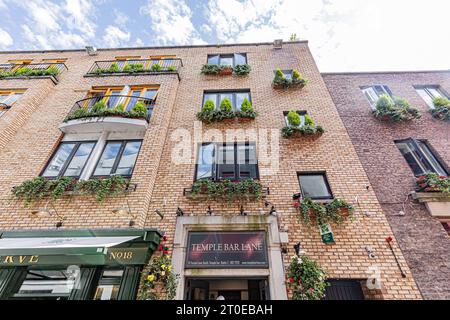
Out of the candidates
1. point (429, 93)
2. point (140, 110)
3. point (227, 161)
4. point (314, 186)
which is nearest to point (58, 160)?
point (140, 110)

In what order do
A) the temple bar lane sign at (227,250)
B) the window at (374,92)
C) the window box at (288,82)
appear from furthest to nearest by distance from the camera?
the window box at (288,82) < the window at (374,92) < the temple bar lane sign at (227,250)

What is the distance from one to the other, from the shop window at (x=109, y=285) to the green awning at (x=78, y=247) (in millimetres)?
457

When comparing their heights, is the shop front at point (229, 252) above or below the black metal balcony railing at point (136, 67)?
below

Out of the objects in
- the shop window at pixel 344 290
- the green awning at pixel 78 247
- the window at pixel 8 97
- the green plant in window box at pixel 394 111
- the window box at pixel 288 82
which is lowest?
the shop window at pixel 344 290

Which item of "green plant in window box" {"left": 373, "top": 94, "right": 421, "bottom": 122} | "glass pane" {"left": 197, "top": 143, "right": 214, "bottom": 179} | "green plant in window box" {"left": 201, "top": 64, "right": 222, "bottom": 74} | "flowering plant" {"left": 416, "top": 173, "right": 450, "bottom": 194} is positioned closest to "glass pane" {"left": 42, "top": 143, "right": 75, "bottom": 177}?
→ "glass pane" {"left": 197, "top": 143, "right": 214, "bottom": 179}

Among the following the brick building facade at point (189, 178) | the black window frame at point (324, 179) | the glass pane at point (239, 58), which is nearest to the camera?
the brick building facade at point (189, 178)

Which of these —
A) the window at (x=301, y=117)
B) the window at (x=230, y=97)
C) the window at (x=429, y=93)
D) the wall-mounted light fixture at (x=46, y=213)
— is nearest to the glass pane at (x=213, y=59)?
the window at (x=230, y=97)

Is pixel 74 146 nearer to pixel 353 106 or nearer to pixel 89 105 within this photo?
pixel 89 105

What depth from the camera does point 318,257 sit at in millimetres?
4754

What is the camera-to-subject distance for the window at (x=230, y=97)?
866 centimetres

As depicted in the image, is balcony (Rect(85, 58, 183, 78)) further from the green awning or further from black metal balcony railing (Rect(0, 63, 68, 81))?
the green awning

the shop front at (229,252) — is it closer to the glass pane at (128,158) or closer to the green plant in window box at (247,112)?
the glass pane at (128,158)

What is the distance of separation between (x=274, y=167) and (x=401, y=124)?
5.60m

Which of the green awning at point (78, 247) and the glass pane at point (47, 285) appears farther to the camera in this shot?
the glass pane at point (47, 285)
